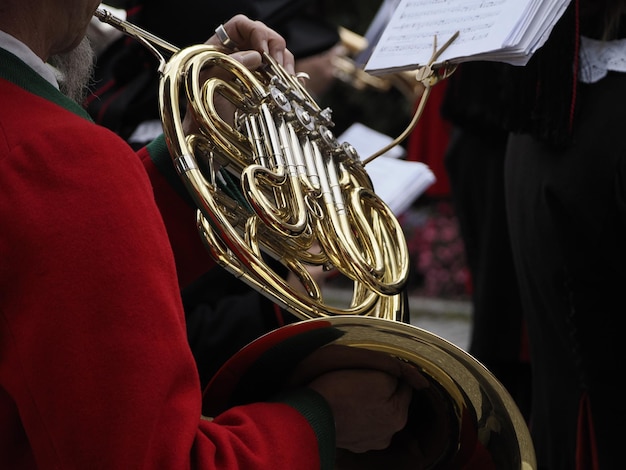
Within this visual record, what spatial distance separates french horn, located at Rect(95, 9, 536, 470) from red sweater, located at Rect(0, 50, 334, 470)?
194mm

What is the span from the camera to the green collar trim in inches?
40.8

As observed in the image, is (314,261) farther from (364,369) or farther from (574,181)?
(574,181)

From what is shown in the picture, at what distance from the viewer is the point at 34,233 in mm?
915

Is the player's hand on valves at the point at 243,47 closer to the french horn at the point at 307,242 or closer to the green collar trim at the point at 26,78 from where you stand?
the french horn at the point at 307,242

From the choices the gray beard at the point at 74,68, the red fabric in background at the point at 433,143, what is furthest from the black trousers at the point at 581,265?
the red fabric in background at the point at 433,143

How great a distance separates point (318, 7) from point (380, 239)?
2.79 meters

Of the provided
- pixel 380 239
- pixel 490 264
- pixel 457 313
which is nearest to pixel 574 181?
pixel 380 239

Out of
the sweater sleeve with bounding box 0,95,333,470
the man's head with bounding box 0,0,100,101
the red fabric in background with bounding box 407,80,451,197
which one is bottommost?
the red fabric in background with bounding box 407,80,451,197

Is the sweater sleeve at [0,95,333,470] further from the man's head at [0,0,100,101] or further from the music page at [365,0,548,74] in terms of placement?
the music page at [365,0,548,74]

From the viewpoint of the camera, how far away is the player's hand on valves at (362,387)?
1.18 meters

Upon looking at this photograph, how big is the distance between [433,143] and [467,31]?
306 cm

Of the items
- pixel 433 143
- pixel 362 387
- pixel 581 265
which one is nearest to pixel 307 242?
pixel 362 387

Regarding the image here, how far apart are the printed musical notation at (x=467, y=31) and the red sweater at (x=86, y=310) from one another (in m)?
0.65

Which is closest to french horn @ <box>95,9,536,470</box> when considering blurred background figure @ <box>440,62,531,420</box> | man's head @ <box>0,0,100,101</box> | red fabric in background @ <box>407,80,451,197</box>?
man's head @ <box>0,0,100,101</box>
